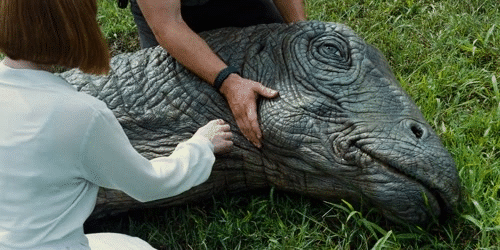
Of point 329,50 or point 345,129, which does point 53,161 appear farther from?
point 329,50

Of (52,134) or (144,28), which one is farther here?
(144,28)

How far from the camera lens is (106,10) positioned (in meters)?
5.22

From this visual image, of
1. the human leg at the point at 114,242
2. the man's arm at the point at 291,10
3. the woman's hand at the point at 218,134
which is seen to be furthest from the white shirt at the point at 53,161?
the man's arm at the point at 291,10

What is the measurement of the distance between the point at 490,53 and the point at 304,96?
159 cm

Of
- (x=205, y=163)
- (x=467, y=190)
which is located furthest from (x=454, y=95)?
(x=205, y=163)

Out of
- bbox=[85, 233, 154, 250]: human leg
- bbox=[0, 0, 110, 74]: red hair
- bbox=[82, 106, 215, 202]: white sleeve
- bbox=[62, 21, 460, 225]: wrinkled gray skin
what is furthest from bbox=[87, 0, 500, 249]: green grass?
bbox=[0, 0, 110, 74]: red hair

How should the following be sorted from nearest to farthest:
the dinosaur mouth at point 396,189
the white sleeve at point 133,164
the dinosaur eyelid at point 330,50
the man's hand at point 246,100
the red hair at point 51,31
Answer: the red hair at point 51,31, the white sleeve at point 133,164, the dinosaur mouth at point 396,189, the man's hand at point 246,100, the dinosaur eyelid at point 330,50

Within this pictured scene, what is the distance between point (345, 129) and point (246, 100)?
0.41 metres

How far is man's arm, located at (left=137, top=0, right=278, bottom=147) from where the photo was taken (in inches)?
117

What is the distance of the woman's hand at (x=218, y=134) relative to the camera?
2.87 metres

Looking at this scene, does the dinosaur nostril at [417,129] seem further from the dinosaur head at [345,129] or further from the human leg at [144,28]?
the human leg at [144,28]

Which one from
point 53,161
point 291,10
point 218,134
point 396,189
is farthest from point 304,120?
point 53,161

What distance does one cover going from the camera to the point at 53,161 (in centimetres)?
218

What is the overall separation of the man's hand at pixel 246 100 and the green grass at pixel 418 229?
318 mm
